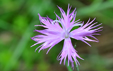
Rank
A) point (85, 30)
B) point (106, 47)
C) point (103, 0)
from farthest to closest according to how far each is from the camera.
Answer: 1. point (106, 47)
2. point (103, 0)
3. point (85, 30)

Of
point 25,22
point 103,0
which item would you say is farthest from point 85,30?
point 25,22

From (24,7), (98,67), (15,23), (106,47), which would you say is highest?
(24,7)

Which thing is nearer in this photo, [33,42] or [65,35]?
[65,35]

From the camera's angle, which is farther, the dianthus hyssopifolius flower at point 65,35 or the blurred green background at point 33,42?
the blurred green background at point 33,42

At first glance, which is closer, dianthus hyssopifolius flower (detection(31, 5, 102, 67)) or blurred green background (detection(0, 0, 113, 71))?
dianthus hyssopifolius flower (detection(31, 5, 102, 67))

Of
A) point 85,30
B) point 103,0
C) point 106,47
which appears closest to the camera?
point 85,30

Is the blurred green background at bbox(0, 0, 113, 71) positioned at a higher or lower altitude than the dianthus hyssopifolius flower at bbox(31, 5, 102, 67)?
higher

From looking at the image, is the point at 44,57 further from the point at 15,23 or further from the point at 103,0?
the point at 103,0

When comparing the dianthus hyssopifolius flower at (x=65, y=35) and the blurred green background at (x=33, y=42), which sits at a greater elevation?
the blurred green background at (x=33, y=42)
